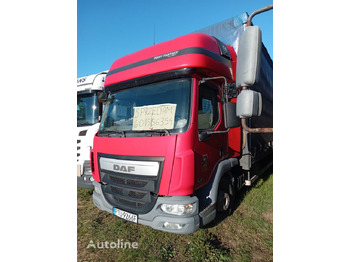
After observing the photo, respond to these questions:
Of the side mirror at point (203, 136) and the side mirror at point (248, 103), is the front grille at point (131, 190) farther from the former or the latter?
the side mirror at point (248, 103)

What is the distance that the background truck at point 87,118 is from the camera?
411cm

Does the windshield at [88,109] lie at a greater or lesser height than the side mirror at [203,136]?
greater

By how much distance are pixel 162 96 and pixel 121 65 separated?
3.95ft

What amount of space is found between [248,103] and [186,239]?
7.08ft

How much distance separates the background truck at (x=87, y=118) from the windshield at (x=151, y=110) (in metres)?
1.36

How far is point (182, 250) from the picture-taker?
2.53 m

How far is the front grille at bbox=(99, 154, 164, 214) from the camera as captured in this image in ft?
7.70

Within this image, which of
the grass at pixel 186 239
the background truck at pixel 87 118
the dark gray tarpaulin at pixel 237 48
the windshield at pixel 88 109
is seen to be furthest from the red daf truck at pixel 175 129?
the windshield at pixel 88 109

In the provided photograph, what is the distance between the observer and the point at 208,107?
278cm

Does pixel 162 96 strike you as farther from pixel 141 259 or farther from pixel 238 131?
pixel 141 259

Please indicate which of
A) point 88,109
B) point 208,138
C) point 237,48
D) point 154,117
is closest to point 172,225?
point 208,138

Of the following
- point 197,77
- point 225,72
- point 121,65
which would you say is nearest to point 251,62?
point 197,77

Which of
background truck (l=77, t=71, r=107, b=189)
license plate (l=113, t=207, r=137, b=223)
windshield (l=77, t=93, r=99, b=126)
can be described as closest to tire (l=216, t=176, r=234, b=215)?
license plate (l=113, t=207, r=137, b=223)

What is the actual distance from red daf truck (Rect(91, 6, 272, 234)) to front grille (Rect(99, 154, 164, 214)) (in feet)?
0.04
